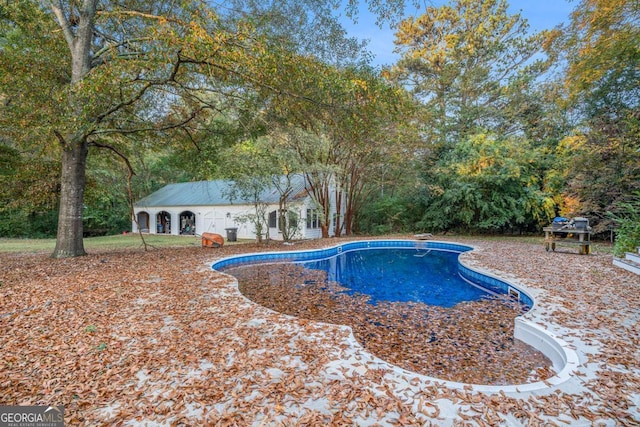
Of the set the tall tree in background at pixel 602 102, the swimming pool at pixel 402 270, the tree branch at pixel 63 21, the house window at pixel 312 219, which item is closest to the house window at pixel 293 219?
the house window at pixel 312 219

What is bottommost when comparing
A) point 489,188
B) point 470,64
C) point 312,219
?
point 312,219

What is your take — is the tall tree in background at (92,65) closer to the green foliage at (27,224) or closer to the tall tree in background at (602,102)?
the tall tree in background at (602,102)

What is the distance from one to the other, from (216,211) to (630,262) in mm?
17092

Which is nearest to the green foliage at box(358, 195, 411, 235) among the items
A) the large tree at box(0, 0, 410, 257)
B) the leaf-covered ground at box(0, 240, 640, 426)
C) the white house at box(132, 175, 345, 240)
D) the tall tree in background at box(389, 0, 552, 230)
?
the tall tree in background at box(389, 0, 552, 230)

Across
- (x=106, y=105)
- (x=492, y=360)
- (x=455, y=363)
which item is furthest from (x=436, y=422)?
(x=106, y=105)

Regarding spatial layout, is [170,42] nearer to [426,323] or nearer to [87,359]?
[87,359]

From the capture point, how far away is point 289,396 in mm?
2367

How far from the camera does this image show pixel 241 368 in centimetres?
275

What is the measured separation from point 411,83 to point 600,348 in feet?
62.9

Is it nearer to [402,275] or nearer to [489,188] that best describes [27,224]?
[402,275]

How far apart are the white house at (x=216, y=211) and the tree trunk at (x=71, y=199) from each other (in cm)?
509

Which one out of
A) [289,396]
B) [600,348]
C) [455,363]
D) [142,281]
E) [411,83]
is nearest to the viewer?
[289,396]

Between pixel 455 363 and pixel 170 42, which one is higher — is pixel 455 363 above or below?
below

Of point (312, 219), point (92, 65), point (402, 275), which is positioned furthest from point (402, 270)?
point (92, 65)
